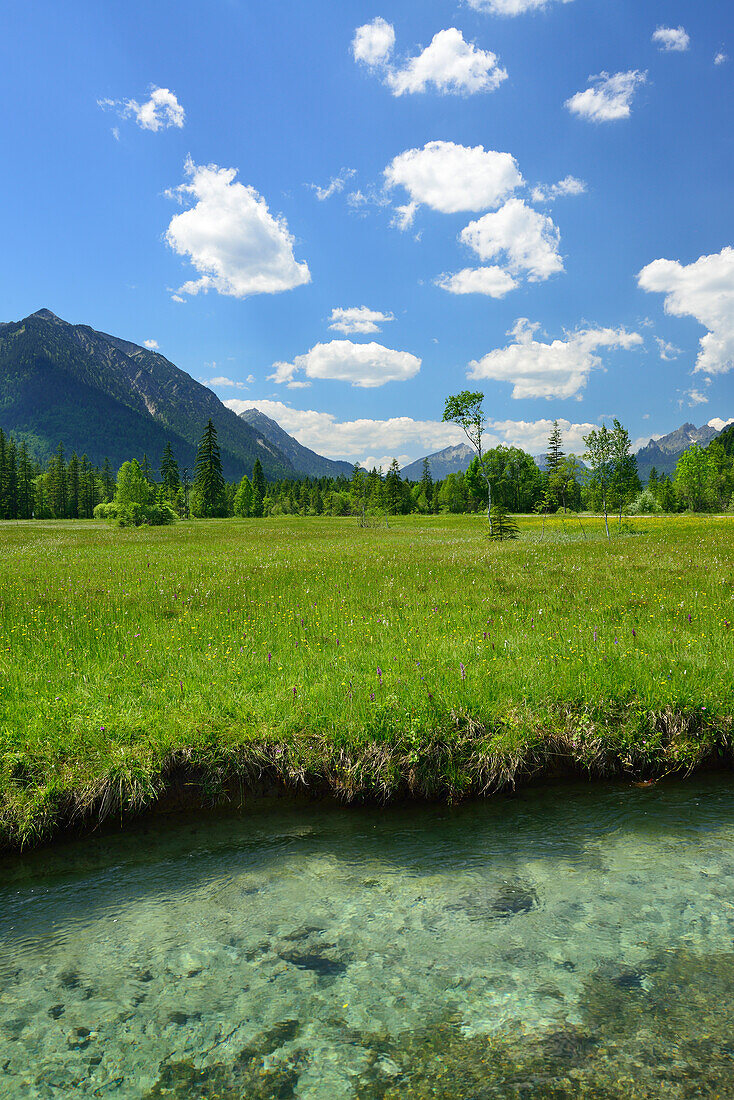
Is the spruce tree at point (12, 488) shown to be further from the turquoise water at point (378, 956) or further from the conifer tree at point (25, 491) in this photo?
the turquoise water at point (378, 956)

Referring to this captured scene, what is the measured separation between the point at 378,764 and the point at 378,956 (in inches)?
87.3

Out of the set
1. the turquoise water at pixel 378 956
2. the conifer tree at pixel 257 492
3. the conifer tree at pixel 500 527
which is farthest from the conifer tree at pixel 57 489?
the turquoise water at pixel 378 956

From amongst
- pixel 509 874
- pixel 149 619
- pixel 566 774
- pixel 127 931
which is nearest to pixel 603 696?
pixel 566 774

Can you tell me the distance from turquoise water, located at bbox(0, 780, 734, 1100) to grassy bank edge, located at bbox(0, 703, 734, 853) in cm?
31

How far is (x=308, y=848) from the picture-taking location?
5.27m

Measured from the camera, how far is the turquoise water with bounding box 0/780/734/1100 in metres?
3.06

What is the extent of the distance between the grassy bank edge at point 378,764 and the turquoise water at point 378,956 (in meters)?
0.31

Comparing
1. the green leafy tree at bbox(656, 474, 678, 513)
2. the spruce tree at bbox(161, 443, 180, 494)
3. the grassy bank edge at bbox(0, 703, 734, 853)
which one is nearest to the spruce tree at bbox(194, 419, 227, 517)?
the spruce tree at bbox(161, 443, 180, 494)

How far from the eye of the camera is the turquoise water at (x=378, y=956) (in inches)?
120

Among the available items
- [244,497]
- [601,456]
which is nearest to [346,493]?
[244,497]

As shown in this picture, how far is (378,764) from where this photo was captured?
239 inches

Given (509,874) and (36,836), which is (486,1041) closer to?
(509,874)

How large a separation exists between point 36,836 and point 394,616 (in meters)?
7.15

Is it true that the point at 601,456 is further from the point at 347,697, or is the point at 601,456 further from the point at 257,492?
the point at 257,492
